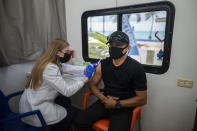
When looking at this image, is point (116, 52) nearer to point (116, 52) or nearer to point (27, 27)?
point (116, 52)

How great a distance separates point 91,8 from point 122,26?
597 millimetres

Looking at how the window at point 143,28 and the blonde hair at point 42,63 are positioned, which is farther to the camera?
the window at point 143,28

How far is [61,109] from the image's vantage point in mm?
1524

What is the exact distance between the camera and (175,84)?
1.62 metres

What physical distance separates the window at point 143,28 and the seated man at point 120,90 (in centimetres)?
36

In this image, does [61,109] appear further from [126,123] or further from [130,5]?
[130,5]

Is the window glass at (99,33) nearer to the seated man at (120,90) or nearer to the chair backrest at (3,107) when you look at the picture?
the seated man at (120,90)

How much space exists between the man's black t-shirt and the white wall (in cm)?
38

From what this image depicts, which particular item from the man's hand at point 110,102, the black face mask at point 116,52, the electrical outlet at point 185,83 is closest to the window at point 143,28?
the electrical outlet at point 185,83

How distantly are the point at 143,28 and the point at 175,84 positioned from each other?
767mm

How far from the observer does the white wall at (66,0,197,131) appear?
1463 mm

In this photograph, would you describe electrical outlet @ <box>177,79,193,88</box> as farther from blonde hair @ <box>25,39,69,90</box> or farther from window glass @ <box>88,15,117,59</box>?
blonde hair @ <box>25,39,69,90</box>

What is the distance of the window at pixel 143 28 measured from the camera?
160 cm

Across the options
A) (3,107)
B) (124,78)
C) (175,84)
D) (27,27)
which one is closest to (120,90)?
(124,78)
